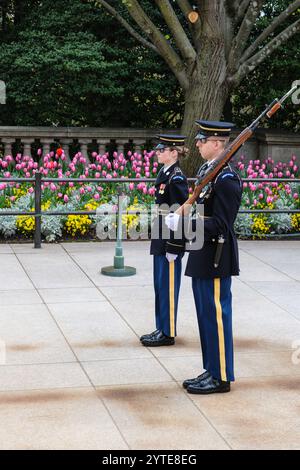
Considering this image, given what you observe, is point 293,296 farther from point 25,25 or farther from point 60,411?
point 25,25

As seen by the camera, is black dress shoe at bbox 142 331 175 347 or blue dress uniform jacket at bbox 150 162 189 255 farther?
black dress shoe at bbox 142 331 175 347

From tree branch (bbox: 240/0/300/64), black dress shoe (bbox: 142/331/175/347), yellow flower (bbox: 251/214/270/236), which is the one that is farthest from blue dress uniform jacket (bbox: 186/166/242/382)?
tree branch (bbox: 240/0/300/64)

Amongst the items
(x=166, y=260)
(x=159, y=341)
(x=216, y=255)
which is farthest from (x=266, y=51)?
(x=216, y=255)

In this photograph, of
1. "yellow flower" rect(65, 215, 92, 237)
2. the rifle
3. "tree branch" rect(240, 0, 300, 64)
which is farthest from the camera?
"tree branch" rect(240, 0, 300, 64)

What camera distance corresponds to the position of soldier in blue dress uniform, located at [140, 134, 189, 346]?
7.87 metres

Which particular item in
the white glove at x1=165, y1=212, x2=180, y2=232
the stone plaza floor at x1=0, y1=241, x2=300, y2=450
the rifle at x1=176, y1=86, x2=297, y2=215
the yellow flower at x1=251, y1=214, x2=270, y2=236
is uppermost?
the rifle at x1=176, y1=86, x2=297, y2=215

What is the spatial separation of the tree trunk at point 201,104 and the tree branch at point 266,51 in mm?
259

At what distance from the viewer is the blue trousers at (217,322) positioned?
6.77 metres

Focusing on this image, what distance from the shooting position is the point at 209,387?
22.5ft

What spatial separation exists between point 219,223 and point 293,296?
3.78m

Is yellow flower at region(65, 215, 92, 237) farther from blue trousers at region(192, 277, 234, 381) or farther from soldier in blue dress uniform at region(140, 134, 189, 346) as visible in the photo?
blue trousers at region(192, 277, 234, 381)

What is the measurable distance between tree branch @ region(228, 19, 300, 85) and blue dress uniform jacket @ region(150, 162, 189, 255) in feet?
25.5

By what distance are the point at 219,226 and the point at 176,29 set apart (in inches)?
361

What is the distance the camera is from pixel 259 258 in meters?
12.3
